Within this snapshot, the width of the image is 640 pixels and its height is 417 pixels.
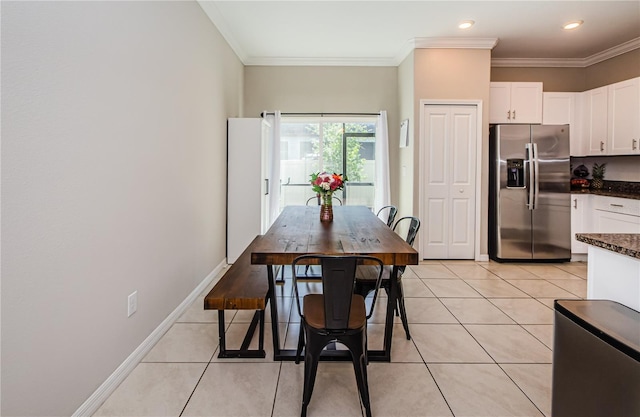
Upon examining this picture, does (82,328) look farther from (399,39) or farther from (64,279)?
(399,39)

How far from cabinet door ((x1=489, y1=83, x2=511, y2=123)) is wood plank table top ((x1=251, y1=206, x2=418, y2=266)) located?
262 centimetres

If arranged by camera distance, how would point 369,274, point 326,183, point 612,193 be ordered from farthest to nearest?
1. point 612,193
2. point 326,183
3. point 369,274

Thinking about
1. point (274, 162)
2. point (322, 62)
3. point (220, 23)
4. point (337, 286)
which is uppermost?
point (322, 62)

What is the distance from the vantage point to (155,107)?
2.48m

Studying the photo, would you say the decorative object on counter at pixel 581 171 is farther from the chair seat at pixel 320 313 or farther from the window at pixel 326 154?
the chair seat at pixel 320 313

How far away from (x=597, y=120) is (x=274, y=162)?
14.4 feet

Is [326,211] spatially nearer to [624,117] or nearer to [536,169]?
[536,169]

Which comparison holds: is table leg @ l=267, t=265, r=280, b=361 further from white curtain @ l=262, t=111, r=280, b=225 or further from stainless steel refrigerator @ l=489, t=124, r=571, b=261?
stainless steel refrigerator @ l=489, t=124, r=571, b=261

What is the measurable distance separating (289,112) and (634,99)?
4.33 m

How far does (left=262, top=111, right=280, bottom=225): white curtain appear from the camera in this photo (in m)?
5.45

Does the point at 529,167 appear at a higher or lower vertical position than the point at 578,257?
higher

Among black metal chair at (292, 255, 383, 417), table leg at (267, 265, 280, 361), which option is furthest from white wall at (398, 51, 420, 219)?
black metal chair at (292, 255, 383, 417)

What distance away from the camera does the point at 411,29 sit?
423cm

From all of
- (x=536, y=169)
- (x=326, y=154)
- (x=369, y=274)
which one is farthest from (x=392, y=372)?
(x=326, y=154)
